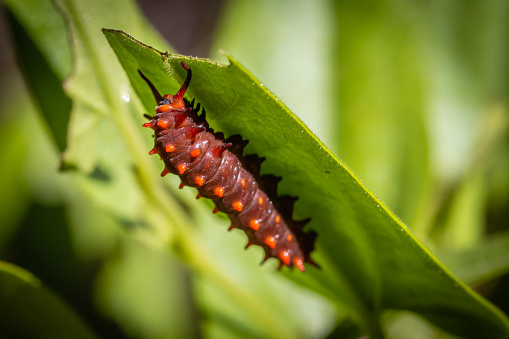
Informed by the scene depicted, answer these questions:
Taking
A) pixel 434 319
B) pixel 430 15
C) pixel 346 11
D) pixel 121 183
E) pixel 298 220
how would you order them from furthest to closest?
pixel 430 15 → pixel 346 11 → pixel 121 183 → pixel 434 319 → pixel 298 220

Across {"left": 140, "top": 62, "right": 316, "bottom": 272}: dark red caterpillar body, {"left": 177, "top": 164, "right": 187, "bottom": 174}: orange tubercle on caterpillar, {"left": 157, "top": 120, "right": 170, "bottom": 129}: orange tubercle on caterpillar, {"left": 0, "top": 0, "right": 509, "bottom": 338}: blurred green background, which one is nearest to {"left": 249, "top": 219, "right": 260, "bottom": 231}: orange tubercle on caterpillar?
{"left": 140, "top": 62, "right": 316, "bottom": 272}: dark red caterpillar body

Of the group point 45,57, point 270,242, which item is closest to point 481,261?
point 270,242

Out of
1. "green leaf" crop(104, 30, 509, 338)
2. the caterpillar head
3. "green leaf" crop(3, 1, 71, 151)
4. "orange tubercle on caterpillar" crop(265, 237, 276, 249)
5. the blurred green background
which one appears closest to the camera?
"green leaf" crop(104, 30, 509, 338)

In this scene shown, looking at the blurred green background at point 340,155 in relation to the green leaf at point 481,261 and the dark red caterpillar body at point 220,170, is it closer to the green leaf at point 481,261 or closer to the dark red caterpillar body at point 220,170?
the green leaf at point 481,261

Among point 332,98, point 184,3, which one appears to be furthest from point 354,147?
point 184,3

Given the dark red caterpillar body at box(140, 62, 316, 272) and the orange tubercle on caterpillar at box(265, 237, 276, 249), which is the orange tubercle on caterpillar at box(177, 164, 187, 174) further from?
the orange tubercle on caterpillar at box(265, 237, 276, 249)

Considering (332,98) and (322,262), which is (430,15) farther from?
(322,262)
